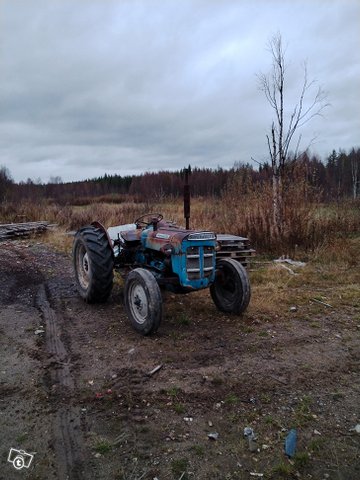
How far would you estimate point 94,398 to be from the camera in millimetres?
3156

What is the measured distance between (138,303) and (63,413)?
173 cm

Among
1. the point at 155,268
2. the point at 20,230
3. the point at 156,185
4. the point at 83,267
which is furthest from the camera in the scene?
the point at 156,185

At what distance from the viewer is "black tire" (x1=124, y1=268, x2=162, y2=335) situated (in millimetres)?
4188

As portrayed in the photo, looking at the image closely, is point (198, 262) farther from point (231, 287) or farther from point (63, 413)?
point (63, 413)

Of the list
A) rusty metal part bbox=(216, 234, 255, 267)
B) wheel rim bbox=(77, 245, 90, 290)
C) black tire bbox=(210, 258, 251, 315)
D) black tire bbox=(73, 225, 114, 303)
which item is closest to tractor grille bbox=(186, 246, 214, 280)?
black tire bbox=(210, 258, 251, 315)

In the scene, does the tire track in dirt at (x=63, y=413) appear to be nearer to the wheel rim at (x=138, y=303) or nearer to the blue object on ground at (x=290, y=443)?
the wheel rim at (x=138, y=303)

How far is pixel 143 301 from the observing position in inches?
175

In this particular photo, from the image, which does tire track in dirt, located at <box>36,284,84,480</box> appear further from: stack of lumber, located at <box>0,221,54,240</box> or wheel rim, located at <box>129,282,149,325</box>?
stack of lumber, located at <box>0,221,54,240</box>

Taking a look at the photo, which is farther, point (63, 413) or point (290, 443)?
point (63, 413)

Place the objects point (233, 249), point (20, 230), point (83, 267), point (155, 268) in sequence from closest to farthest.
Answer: point (155, 268) → point (83, 267) → point (233, 249) → point (20, 230)

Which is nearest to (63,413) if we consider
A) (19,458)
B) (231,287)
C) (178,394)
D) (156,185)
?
(19,458)

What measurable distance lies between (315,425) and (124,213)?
43.1ft

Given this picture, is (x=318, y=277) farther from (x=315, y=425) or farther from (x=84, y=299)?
(x=315, y=425)

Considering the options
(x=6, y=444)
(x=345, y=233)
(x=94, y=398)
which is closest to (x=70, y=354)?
(x=94, y=398)
